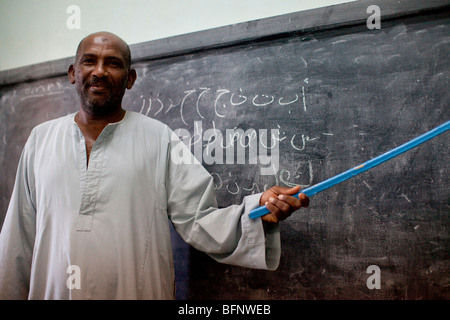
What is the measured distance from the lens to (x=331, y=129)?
1268 millimetres

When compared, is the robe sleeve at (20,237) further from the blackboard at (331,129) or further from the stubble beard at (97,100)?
the blackboard at (331,129)

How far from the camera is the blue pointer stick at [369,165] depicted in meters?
0.91

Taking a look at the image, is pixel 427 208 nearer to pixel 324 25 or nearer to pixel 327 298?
pixel 327 298

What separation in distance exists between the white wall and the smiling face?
0.42m

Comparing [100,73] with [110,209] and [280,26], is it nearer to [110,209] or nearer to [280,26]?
[110,209]

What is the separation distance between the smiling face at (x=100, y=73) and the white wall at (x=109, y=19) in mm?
423

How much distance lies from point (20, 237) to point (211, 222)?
69 centimetres

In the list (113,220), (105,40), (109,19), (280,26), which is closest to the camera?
(113,220)

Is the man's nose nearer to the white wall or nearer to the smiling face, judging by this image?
the smiling face

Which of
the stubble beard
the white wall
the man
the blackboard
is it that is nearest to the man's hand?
the man

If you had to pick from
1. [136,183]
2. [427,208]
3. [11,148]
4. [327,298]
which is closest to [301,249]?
[327,298]

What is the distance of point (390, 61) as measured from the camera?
3.99 feet
